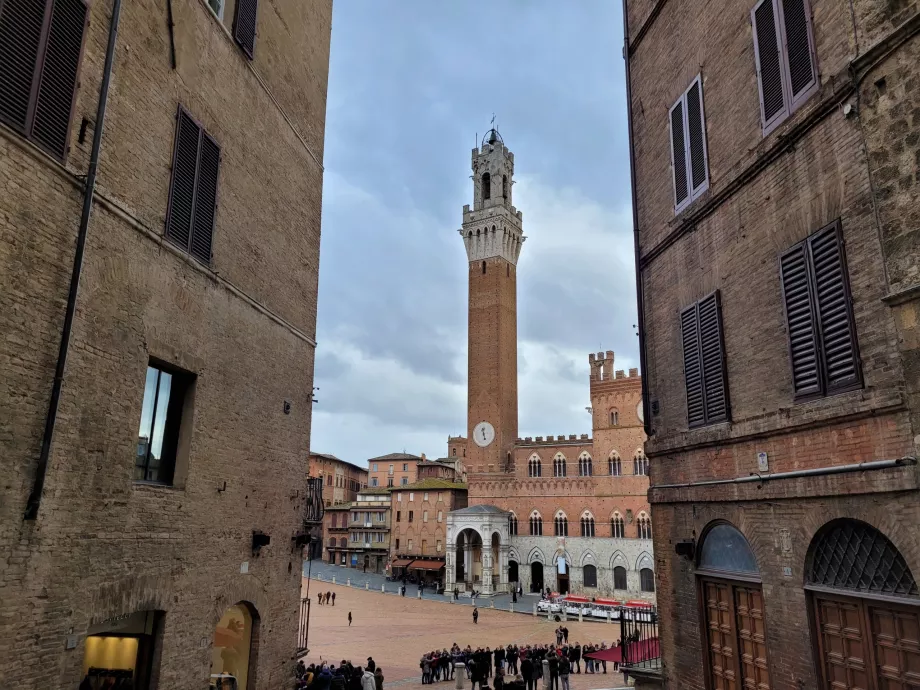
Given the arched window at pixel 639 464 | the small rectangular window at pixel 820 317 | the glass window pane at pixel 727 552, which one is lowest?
the glass window pane at pixel 727 552

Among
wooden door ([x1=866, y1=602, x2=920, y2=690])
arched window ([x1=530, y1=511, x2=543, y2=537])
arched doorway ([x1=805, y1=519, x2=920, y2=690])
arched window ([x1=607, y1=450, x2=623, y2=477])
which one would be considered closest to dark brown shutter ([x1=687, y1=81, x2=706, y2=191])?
arched doorway ([x1=805, y1=519, x2=920, y2=690])

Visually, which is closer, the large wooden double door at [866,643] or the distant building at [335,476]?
the large wooden double door at [866,643]

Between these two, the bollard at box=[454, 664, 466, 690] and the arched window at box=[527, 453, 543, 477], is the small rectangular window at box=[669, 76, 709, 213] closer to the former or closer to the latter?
the bollard at box=[454, 664, 466, 690]

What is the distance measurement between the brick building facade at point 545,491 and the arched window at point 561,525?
3.1 inches

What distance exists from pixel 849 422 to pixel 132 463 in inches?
337

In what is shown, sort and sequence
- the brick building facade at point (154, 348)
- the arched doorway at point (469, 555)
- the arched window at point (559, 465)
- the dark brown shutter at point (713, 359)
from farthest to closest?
the arched window at point (559, 465) < the arched doorway at point (469, 555) < the dark brown shutter at point (713, 359) < the brick building facade at point (154, 348)

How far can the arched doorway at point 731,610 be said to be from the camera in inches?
330

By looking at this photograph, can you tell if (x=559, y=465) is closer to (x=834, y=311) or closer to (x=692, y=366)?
(x=692, y=366)

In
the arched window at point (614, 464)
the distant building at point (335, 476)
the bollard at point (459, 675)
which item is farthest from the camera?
the distant building at point (335, 476)

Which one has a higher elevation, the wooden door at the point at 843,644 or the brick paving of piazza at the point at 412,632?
the wooden door at the point at 843,644

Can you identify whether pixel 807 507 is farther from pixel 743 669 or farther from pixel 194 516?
pixel 194 516

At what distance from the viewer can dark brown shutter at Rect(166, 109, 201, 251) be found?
930 centimetres

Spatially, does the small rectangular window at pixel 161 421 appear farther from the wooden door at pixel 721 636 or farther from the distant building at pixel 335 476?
the distant building at pixel 335 476

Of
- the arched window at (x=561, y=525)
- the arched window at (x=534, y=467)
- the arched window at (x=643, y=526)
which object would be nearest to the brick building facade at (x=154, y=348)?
the arched window at (x=643, y=526)
